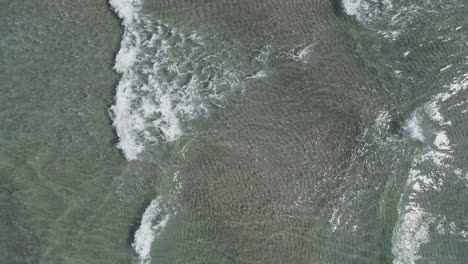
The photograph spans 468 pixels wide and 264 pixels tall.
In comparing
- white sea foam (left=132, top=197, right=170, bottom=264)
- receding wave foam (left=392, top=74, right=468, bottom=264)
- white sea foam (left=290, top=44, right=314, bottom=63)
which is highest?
white sea foam (left=290, top=44, right=314, bottom=63)

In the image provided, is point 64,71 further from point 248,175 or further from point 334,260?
point 334,260

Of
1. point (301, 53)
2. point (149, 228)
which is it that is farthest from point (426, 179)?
point (149, 228)

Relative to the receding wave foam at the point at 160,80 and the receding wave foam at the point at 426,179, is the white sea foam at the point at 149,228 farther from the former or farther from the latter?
the receding wave foam at the point at 426,179

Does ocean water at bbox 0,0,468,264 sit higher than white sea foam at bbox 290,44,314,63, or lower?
lower

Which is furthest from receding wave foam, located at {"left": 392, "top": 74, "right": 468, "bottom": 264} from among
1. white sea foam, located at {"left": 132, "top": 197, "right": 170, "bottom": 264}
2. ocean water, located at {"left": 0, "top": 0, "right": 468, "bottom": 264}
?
white sea foam, located at {"left": 132, "top": 197, "right": 170, "bottom": 264}

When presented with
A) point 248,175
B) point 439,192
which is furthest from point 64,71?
point 439,192

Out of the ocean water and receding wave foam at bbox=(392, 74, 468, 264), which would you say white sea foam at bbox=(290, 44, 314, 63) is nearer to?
the ocean water
